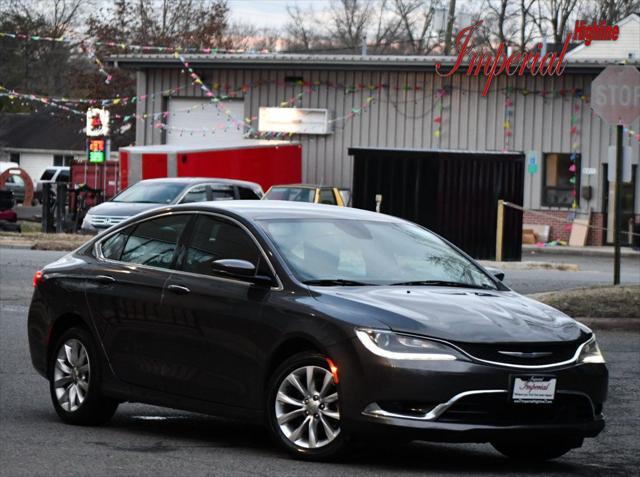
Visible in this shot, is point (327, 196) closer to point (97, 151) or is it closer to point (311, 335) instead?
point (97, 151)

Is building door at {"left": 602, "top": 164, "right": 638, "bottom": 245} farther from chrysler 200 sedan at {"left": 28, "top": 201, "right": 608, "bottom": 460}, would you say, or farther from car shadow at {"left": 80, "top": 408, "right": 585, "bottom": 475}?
chrysler 200 sedan at {"left": 28, "top": 201, "right": 608, "bottom": 460}

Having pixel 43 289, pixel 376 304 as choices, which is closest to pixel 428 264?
pixel 376 304

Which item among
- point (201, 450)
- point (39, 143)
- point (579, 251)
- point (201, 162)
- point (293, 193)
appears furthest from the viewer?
point (39, 143)

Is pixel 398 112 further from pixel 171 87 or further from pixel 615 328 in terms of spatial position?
pixel 615 328

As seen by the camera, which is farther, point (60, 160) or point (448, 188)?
point (60, 160)

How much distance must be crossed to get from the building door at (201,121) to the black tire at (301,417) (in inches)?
1570

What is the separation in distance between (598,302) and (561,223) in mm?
27952

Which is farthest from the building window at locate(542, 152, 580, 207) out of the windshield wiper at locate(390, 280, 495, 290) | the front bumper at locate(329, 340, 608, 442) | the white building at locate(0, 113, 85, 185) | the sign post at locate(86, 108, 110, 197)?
the white building at locate(0, 113, 85, 185)

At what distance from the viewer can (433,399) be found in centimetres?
749

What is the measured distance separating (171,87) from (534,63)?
12.8 metres

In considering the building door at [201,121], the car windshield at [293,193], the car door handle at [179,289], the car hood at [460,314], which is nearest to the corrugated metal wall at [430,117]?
the building door at [201,121]

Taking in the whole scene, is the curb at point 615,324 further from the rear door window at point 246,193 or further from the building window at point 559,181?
the building window at point 559,181

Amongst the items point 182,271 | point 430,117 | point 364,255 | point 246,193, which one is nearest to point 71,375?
point 182,271

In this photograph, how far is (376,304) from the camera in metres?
7.83
